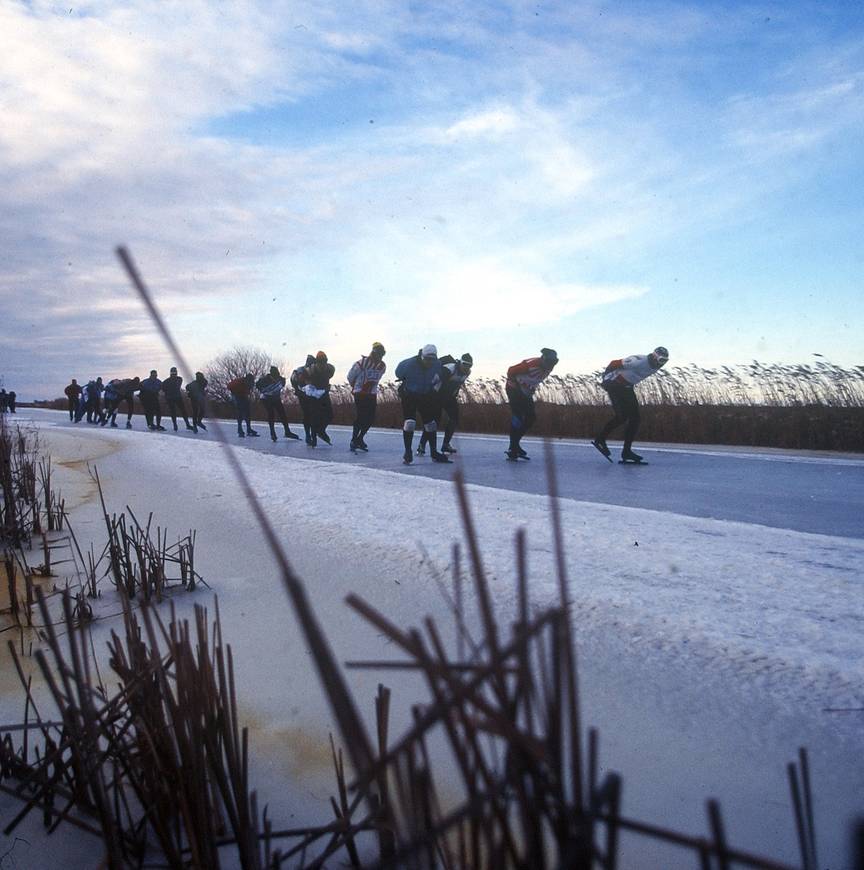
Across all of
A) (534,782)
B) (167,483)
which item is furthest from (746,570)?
(167,483)

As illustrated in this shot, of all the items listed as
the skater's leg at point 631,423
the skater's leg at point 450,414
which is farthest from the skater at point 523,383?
the skater's leg at point 450,414

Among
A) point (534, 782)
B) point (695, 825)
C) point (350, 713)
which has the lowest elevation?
point (695, 825)

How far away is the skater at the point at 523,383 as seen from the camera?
37.9 feet

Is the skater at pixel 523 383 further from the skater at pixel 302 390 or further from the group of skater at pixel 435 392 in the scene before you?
the skater at pixel 302 390

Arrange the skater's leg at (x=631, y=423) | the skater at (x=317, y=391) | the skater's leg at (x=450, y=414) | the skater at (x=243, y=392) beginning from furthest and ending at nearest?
1. the skater at (x=243, y=392)
2. the skater at (x=317, y=391)
3. the skater's leg at (x=450, y=414)
4. the skater's leg at (x=631, y=423)

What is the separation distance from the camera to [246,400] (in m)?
19.3

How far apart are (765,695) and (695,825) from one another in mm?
719

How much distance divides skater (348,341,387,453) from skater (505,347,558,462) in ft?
8.31

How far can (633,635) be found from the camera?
312 cm

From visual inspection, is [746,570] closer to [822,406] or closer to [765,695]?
[765,695]

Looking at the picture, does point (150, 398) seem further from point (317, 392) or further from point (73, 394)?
point (73, 394)

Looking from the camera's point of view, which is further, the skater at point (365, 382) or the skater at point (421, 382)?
the skater at point (365, 382)

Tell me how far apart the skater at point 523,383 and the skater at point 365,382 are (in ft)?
8.31

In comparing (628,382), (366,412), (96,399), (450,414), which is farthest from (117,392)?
(628,382)
